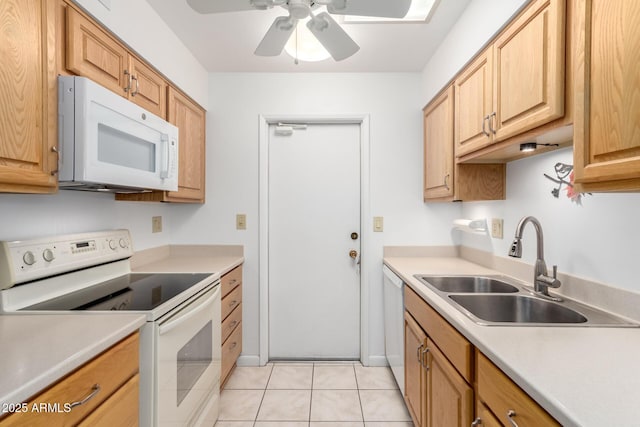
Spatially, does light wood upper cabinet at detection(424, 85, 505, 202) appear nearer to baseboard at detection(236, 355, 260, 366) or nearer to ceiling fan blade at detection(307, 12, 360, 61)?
ceiling fan blade at detection(307, 12, 360, 61)

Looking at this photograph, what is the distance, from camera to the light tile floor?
1.84m

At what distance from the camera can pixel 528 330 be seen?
1.01 metres

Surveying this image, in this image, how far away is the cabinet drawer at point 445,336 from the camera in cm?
106

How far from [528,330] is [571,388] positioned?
13.9 inches

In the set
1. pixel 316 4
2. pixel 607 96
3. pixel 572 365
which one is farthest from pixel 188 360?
pixel 607 96

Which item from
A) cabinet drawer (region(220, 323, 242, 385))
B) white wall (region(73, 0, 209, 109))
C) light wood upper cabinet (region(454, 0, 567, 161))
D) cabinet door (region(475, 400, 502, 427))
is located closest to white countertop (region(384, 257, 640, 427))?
cabinet door (region(475, 400, 502, 427))

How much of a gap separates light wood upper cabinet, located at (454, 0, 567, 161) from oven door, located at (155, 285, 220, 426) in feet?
5.37

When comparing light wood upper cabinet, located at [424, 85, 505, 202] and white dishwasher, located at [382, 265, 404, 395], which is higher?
light wood upper cabinet, located at [424, 85, 505, 202]

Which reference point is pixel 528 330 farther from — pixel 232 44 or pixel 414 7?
pixel 232 44

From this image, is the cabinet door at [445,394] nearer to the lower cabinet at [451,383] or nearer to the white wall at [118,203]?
the lower cabinet at [451,383]

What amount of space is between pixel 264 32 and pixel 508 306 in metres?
2.09

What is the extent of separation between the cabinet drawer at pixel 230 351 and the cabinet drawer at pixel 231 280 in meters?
0.34

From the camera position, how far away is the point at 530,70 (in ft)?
3.94

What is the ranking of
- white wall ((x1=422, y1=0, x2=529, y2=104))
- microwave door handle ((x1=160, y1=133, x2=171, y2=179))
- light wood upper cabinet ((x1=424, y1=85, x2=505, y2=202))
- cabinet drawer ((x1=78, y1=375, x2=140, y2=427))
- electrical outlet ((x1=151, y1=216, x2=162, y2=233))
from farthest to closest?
electrical outlet ((x1=151, y1=216, x2=162, y2=233))
light wood upper cabinet ((x1=424, y1=85, x2=505, y2=202))
microwave door handle ((x1=160, y1=133, x2=171, y2=179))
white wall ((x1=422, y1=0, x2=529, y2=104))
cabinet drawer ((x1=78, y1=375, x2=140, y2=427))
